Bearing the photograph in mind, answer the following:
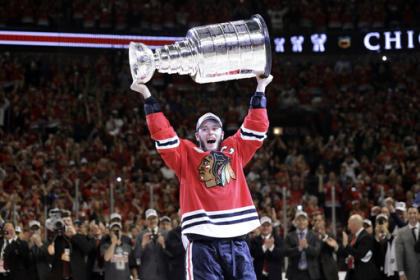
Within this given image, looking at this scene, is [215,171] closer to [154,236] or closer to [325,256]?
[154,236]

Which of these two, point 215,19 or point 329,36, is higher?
point 215,19

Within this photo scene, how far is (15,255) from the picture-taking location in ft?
35.8

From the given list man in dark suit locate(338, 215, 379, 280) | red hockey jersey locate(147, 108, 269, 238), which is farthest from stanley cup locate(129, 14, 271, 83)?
man in dark suit locate(338, 215, 379, 280)

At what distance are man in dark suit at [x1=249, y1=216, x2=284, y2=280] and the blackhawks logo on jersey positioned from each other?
508 centimetres

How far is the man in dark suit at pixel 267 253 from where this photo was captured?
10055mm

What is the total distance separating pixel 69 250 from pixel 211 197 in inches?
243

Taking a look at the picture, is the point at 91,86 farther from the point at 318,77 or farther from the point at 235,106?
the point at 318,77

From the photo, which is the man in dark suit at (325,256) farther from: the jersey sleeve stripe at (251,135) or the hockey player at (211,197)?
→ the hockey player at (211,197)

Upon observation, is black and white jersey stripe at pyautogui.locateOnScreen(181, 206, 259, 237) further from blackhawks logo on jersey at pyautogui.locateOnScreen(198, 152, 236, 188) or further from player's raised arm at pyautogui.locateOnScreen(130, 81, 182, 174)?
player's raised arm at pyautogui.locateOnScreen(130, 81, 182, 174)

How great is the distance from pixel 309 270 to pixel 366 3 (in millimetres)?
13129

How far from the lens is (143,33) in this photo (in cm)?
1574

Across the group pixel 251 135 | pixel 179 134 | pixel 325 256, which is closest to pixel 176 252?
pixel 325 256

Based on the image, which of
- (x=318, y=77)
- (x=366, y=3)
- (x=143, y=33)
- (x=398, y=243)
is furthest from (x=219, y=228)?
(x=366, y=3)

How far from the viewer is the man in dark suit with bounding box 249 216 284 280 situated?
396 inches
